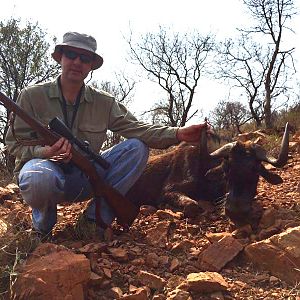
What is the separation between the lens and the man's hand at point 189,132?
4.69 metres

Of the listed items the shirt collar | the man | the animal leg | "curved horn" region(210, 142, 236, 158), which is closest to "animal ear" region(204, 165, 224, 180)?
"curved horn" region(210, 142, 236, 158)

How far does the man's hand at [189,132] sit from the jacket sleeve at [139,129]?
5cm

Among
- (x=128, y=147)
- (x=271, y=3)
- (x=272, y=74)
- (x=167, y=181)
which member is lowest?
(x=167, y=181)

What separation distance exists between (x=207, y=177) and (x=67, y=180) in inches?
87.8

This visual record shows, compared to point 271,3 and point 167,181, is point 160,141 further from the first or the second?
point 271,3

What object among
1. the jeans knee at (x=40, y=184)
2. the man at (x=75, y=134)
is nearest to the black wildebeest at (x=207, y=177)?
the man at (x=75, y=134)

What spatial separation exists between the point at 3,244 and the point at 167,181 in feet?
11.1

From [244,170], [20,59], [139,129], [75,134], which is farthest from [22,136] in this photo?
[20,59]

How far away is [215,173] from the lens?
5863mm

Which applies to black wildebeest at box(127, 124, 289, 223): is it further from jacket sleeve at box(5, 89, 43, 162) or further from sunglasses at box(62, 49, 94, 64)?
jacket sleeve at box(5, 89, 43, 162)

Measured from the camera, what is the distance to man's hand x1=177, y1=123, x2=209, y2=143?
15.4ft

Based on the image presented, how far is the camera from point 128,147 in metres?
4.47

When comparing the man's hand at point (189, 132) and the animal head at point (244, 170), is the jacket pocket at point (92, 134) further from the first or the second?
the animal head at point (244, 170)

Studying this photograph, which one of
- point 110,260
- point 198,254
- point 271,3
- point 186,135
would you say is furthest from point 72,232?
point 271,3
